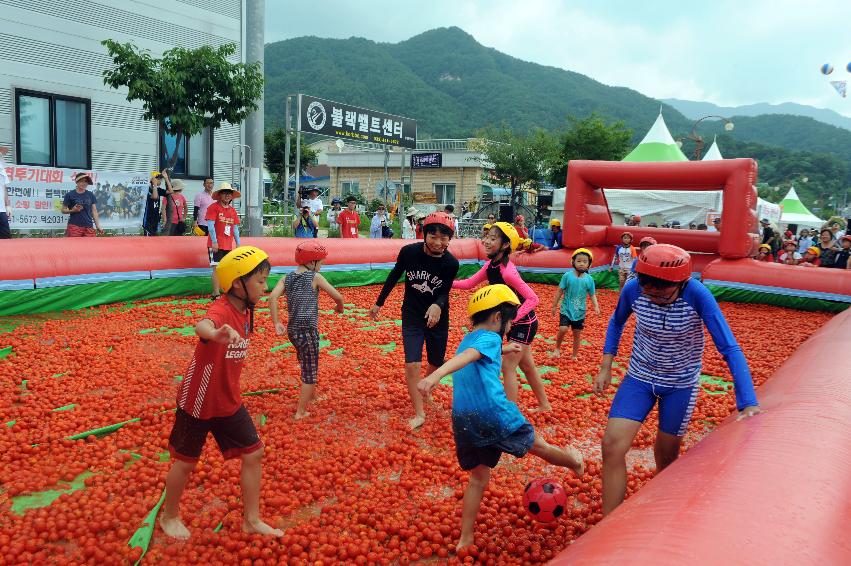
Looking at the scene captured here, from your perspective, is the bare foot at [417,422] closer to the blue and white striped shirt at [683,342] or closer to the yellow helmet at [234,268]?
the blue and white striped shirt at [683,342]

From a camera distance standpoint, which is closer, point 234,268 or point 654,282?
point 234,268

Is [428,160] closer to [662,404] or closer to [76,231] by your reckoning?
[76,231]

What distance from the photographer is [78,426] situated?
4980 millimetres

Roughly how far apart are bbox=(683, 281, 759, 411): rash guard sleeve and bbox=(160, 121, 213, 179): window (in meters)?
16.9

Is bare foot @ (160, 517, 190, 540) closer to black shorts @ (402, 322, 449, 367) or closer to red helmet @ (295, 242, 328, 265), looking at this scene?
black shorts @ (402, 322, 449, 367)

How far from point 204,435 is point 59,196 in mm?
11709

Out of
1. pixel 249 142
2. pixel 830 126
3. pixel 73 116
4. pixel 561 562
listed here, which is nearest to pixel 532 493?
pixel 561 562

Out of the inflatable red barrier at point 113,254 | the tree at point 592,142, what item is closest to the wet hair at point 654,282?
the inflatable red barrier at point 113,254

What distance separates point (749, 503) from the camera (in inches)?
98.7

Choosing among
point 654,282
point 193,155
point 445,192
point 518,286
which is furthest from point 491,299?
point 445,192

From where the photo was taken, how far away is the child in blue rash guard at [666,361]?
141 inches

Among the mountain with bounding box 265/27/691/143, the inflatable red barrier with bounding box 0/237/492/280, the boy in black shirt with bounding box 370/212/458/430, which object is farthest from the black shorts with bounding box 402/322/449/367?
the mountain with bounding box 265/27/691/143

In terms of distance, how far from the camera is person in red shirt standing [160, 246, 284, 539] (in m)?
3.30

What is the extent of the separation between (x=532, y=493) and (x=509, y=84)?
112 metres
